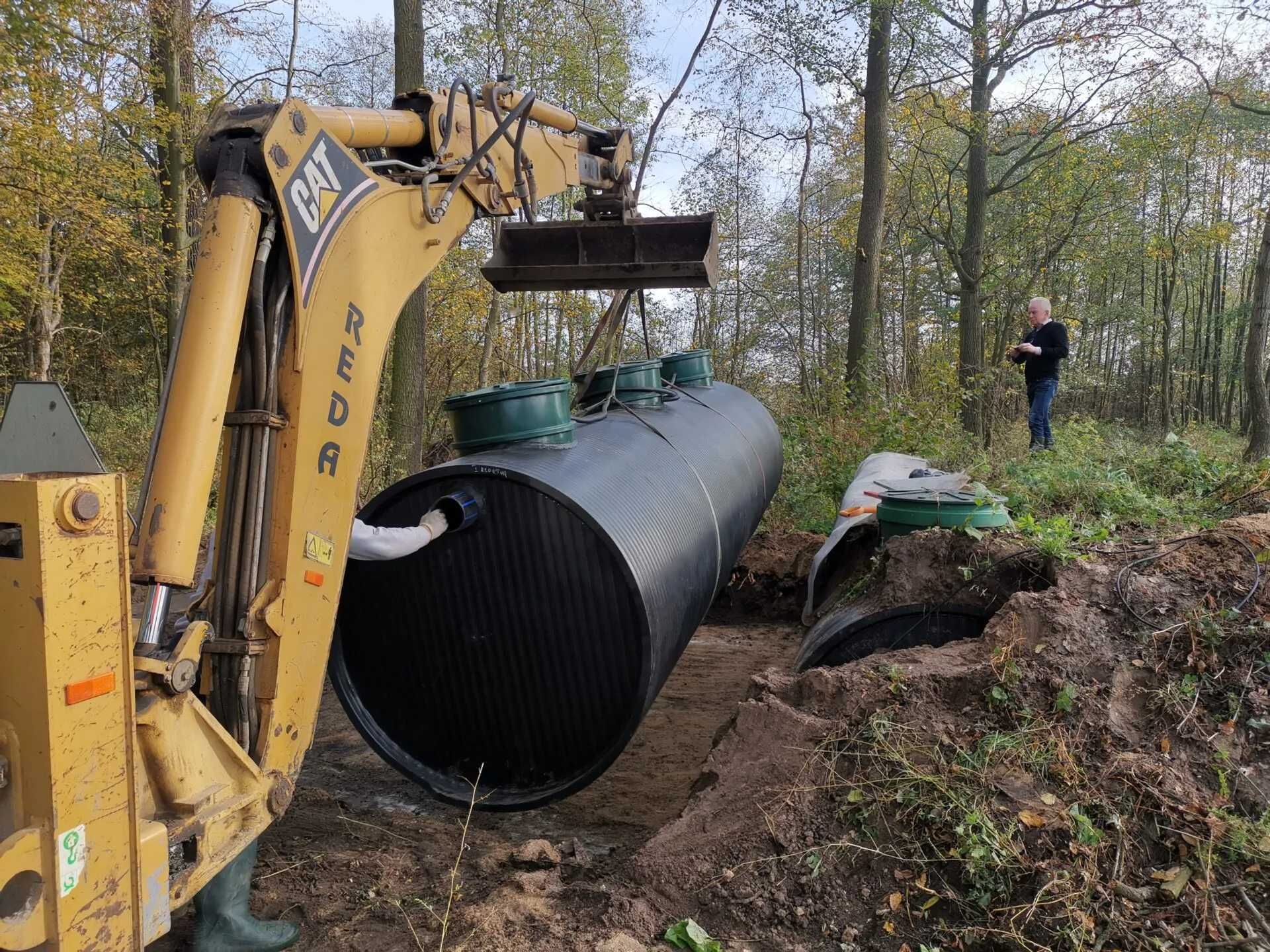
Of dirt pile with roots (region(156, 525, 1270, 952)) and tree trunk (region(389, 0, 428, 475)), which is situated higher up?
tree trunk (region(389, 0, 428, 475))

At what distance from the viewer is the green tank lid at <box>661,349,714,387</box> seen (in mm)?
7254

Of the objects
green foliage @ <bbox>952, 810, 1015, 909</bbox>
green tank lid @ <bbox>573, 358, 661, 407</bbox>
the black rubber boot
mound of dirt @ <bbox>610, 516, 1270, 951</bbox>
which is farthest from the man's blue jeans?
the black rubber boot

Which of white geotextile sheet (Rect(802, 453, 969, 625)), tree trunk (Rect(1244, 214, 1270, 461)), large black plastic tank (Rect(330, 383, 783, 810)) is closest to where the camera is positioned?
large black plastic tank (Rect(330, 383, 783, 810))

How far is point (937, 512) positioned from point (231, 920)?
3.82 m

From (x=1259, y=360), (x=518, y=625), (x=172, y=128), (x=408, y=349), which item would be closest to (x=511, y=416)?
(x=518, y=625)

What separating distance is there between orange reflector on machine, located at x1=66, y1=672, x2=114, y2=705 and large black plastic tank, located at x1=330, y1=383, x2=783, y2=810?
1747 millimetres

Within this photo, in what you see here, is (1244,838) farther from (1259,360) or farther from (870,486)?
(1259,360)

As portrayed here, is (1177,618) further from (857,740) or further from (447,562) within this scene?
(447,562)

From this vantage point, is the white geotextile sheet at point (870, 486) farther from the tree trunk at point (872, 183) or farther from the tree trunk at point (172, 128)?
the tree trunk at point (172, 128)

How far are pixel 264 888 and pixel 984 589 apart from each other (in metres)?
3.50

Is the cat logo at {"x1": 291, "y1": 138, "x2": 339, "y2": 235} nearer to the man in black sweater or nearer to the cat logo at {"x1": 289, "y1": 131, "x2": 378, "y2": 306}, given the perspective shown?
the cat logo at {"x1": 289, "y1": 131, "x2": 378, "y2": 306}

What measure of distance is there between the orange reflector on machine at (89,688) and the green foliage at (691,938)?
1832 mm

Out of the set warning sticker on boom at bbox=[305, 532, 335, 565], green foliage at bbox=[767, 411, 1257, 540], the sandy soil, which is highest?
warning sticker on boom at bbox=[305, 532, 335, 565]

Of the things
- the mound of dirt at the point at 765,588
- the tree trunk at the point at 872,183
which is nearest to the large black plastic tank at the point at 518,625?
the mound of dirt at the point at 765,588
